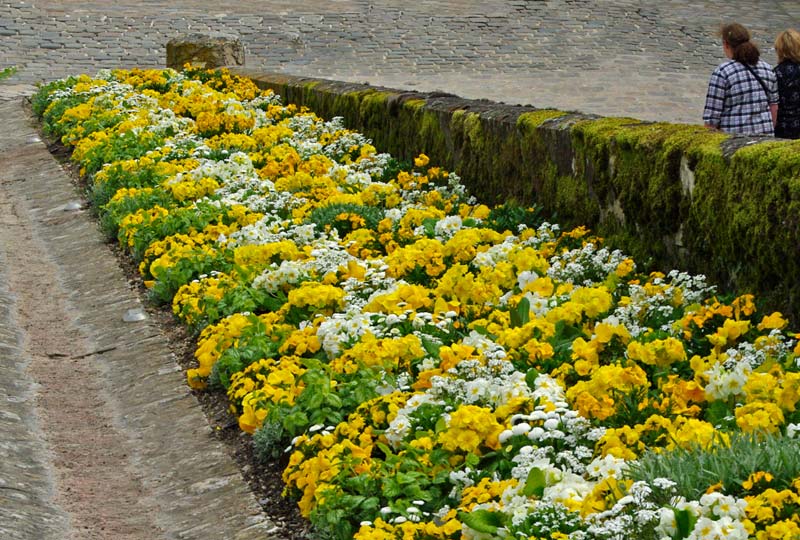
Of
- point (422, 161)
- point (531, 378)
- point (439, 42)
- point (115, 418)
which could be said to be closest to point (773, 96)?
point (422, 161)

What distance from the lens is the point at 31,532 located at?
410 centimetres

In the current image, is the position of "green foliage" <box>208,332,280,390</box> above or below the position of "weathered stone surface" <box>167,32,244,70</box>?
below

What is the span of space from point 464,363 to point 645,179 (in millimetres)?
1679

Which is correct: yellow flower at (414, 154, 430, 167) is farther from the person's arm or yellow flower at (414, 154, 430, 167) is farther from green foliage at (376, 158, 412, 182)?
the person's arm

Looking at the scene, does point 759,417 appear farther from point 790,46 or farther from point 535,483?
point 790,46

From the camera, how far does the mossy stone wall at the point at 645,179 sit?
4.62 meters

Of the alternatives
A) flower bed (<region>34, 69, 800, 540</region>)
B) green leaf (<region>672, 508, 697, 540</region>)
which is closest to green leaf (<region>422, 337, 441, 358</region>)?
flower bed (<region>34, 69, 800, 540</region>)

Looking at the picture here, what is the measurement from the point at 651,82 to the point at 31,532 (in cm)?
1686

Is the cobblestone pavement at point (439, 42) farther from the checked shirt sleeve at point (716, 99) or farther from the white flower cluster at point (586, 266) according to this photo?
the white flower cluster at point (586, 266)

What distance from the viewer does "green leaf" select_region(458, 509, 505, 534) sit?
133 inches

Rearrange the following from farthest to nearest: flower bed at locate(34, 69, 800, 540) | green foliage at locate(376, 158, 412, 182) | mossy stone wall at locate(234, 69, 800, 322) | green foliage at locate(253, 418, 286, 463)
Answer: green foliage at locate(376, 158, 412, 182) → mossy stone wall at locate(234, 69, 800, 322) → green foliage at locate(253, 418, 286, 463) → flower bed at locate(34, 69, 800, 540)

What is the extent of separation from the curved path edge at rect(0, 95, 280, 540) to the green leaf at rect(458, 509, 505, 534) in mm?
836

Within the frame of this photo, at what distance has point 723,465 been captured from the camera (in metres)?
3.22

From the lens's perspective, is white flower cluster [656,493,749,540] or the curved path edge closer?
white flower cluster [656,493,749,540]
